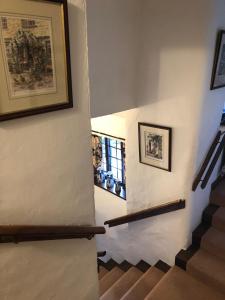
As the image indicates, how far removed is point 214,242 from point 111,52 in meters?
2.07

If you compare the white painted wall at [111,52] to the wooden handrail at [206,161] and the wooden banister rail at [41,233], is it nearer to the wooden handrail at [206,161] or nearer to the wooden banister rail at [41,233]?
the wooden handrail at [206,161]

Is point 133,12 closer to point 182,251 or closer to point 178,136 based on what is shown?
point 178,136

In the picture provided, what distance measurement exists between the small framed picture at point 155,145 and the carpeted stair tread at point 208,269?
0.93m

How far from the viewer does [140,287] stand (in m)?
2.80

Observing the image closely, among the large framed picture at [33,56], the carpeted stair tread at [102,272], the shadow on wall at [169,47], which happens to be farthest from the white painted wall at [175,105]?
the large framed picture at [33,56]

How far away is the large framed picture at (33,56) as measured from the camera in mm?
896

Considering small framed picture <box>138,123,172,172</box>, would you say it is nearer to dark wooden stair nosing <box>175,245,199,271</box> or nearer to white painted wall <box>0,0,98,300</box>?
dark wooden stair nosing <box>175,245,199,271</box>

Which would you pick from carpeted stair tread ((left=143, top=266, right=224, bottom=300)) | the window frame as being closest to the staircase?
carpeted stair tread ((left=143, top=266, right=224, bottom=300))

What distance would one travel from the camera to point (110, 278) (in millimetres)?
3416

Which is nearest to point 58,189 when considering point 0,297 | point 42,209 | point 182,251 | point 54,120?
point 42,209

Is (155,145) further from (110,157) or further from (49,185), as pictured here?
(49,185)

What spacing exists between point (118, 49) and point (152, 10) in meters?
0.44

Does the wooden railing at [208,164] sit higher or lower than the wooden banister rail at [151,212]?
higher

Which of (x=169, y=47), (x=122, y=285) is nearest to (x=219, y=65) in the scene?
(x=169, y=47)
